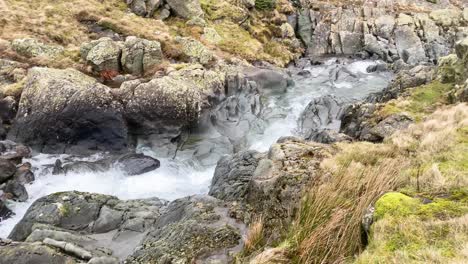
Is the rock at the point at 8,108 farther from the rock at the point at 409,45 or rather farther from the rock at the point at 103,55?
the rock at the point at 409,45

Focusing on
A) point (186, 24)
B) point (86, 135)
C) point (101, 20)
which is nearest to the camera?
point (86, 135)

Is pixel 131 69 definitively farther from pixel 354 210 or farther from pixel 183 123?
pixel 354 210

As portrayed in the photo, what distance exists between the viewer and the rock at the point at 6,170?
16.7 metres

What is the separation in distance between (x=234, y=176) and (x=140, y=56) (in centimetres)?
1535

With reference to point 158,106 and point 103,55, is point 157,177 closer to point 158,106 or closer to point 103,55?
point 158,106

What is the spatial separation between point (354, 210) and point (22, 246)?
8243 millimetres

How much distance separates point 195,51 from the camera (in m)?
31.4

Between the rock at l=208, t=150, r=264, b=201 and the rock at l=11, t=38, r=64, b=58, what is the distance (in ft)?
54.4

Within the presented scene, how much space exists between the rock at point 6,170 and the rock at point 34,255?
25.4 ft

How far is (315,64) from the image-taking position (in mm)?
40344

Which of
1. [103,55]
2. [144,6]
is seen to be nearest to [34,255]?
[103,55]

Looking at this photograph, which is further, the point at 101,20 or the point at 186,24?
the point at 186,24

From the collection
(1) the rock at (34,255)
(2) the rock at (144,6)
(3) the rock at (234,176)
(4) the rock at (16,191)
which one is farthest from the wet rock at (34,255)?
(2) the rock at (144,6)

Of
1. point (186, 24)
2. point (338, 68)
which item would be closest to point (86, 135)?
point (186, 24)
